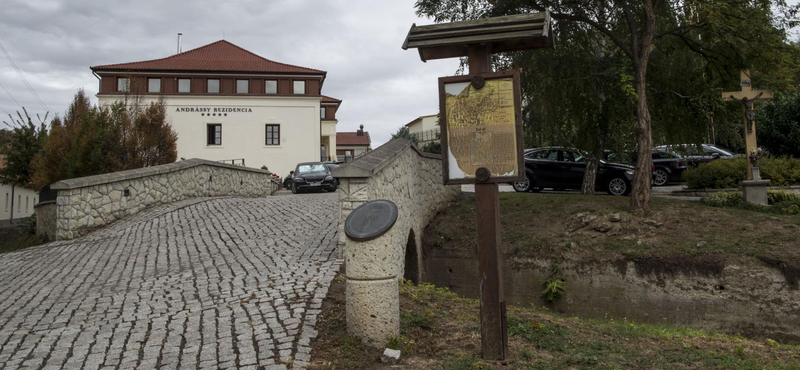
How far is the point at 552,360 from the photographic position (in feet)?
14.4

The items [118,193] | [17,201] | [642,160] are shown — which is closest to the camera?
[642,160]

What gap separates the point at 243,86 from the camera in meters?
38.4

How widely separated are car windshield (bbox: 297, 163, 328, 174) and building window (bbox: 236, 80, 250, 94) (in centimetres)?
1768

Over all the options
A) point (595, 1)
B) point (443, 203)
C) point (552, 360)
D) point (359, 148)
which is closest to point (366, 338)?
point (552, 360)

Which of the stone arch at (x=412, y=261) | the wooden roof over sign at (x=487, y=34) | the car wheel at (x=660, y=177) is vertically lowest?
the stone arch at (x=412, y=261)

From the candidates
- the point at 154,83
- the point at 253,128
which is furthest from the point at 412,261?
the point at 154,83

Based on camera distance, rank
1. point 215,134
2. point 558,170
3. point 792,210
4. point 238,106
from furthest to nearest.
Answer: point 215,134 → point 238,106 → point 558,170 → point 792,210

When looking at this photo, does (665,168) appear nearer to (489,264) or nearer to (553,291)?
(553,291)

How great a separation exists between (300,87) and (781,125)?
29.6 m

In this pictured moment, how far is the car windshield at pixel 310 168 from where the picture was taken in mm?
22641

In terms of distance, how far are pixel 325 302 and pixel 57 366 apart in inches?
89.4

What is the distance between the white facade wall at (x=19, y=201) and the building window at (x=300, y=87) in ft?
58.4

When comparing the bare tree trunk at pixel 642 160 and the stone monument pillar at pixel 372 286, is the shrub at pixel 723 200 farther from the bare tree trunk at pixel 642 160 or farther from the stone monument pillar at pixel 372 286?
the stone monument pillar at pixel 372 286

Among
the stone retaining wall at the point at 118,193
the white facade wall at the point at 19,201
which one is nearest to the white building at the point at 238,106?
the white facade wall at the point at 19,201
